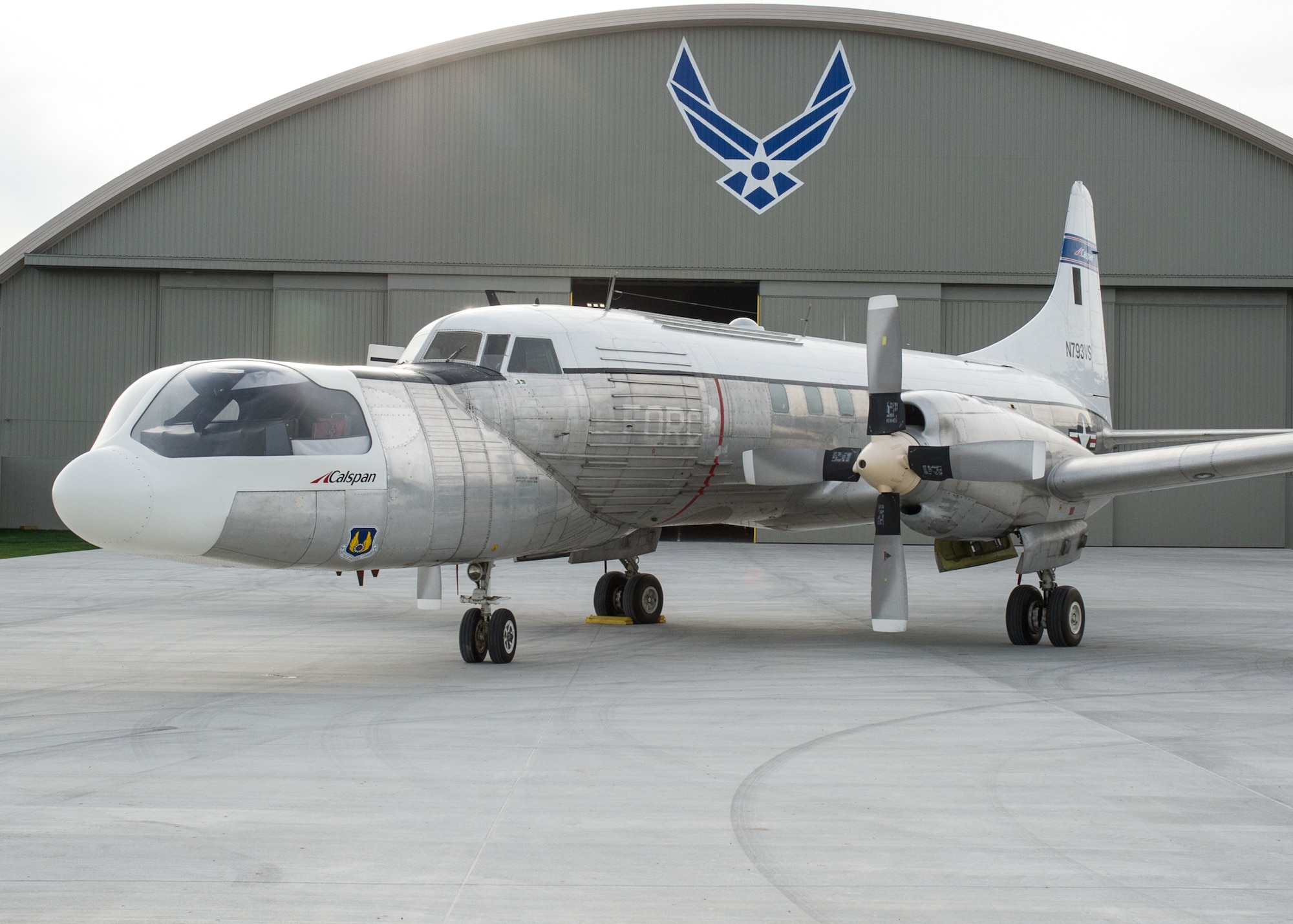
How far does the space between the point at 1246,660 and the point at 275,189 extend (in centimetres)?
2868

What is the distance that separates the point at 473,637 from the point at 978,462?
5775mm

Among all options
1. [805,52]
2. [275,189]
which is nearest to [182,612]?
[275,189]

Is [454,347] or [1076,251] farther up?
[1076,251]

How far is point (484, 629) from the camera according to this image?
11.8 meters

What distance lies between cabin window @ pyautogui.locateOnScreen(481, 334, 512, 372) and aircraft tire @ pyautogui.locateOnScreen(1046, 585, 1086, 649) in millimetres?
7426

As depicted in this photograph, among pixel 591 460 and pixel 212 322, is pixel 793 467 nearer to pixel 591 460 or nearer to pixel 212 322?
pixel 591 460

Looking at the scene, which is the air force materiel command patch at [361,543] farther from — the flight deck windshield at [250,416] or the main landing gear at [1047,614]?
the main landing gear at [1047,614]

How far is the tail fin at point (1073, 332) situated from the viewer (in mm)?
19188

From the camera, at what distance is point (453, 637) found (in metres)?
14.2

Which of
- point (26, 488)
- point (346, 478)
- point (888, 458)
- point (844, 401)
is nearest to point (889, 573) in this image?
point (888, 458)

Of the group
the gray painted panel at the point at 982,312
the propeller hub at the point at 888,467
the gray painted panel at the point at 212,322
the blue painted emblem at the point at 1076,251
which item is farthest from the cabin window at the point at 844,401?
the gray painted panel at the point at 212,322

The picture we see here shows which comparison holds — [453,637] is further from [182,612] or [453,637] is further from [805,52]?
[805,52]

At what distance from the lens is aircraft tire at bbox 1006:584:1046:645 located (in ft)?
47.0

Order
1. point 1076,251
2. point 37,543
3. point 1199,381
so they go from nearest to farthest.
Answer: point 1076,251, point 37,543, point 1199,381
